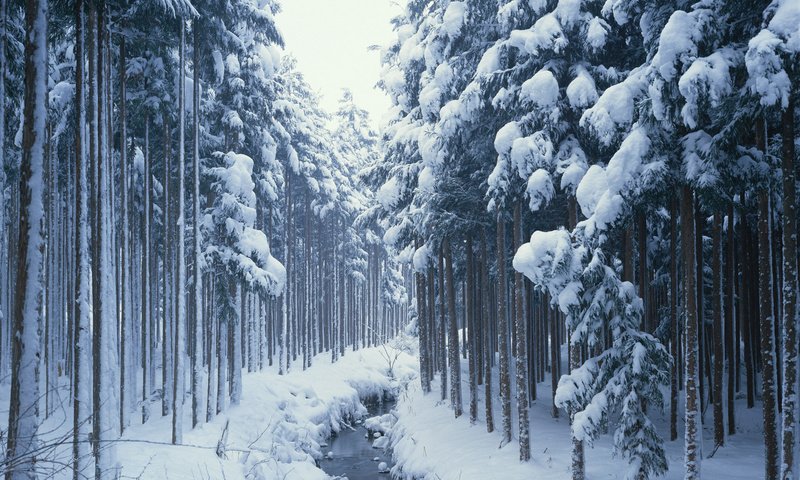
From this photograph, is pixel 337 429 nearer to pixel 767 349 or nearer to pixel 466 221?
pixel 466 221

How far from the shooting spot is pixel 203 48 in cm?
1537

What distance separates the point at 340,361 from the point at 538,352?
16.0m

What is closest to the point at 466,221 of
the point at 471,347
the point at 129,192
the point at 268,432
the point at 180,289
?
the point at 471,347

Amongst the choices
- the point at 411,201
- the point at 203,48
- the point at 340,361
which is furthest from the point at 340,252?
the point at 203,48

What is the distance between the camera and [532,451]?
535 inches

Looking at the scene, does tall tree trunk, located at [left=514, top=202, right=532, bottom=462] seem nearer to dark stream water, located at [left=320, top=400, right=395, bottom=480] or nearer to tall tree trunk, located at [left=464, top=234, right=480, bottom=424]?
tall tree trunk, located at [left=464, top=234, right=480, bottom=424]

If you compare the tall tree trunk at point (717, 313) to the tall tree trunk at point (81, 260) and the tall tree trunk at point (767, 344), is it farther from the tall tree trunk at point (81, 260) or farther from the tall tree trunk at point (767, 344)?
the tall tree trunk at point (81, 260)

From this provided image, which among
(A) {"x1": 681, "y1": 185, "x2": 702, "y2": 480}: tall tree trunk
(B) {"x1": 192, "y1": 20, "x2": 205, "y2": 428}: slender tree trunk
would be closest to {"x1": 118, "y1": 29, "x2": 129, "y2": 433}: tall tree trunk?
(B) {"x1": 192, "y1": 20, "x2": 205, "y2": 428}: slender tree trunk

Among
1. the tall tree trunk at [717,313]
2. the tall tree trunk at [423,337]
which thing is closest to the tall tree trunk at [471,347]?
the tall tree trunk at [423,337]

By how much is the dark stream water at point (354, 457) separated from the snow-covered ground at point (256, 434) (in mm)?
533

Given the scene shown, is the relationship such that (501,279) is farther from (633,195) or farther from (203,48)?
(203,48)

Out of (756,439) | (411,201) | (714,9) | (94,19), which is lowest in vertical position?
(756,439)

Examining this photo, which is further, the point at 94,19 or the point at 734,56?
the point at 94,19

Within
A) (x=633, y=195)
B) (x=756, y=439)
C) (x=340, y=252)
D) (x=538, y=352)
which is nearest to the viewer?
(x=633, y=195)
